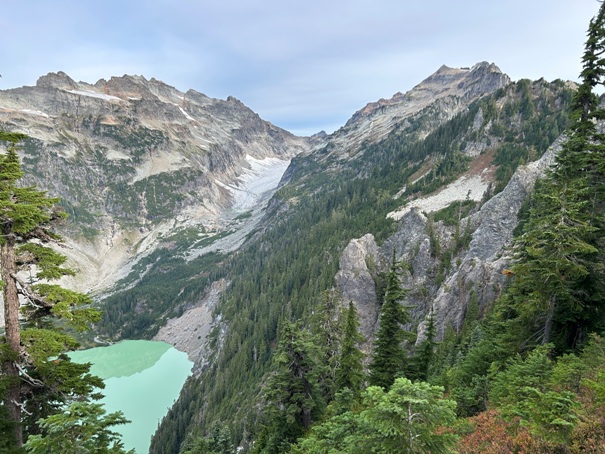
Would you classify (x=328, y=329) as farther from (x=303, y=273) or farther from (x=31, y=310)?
(x=303, y=273)

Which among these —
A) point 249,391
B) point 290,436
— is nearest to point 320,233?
point 249,391

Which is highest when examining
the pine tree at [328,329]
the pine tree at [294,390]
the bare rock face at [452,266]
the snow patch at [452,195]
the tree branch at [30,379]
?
the snow patch at [452,195]

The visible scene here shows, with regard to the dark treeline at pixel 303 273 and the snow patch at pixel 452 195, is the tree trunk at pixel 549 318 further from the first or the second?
the snow patch at pixel 452 195

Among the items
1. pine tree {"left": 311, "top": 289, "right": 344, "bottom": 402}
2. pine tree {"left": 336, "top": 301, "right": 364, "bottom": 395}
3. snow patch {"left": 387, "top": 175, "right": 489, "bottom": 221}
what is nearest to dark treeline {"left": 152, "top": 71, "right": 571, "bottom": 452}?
snow patch {"left": 387, "top": 175, "right": 489, "bottom": 221}

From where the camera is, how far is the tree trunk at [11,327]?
31.6 ft

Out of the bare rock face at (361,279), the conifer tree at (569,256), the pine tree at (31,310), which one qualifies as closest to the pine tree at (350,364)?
the conifer tree at (569,256)

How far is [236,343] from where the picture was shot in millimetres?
98875

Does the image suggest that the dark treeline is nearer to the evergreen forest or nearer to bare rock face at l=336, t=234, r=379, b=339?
bare rock face at l=336, t=234, r=379, b=339

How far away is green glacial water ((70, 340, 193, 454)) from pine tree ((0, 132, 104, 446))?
68.5 meters

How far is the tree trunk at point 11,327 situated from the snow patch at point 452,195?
78.2 metres

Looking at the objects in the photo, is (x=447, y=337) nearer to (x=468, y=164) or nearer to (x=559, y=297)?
(x=559, y=297)

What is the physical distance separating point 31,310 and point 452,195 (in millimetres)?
86128

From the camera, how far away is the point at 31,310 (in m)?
11.3

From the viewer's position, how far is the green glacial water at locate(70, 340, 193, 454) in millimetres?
81750
